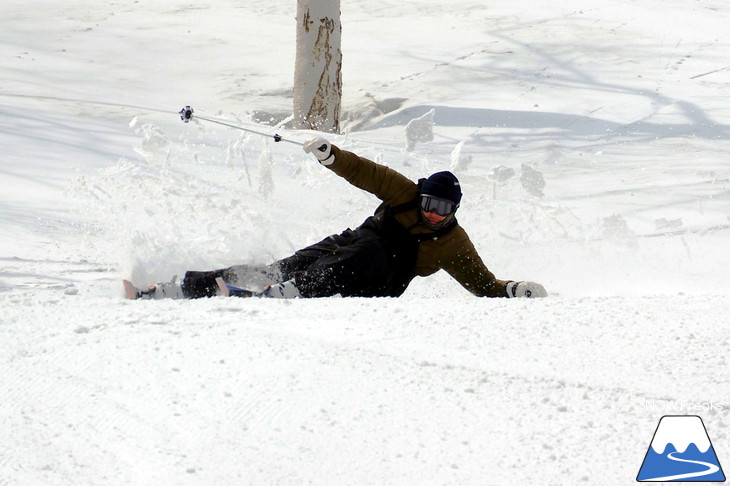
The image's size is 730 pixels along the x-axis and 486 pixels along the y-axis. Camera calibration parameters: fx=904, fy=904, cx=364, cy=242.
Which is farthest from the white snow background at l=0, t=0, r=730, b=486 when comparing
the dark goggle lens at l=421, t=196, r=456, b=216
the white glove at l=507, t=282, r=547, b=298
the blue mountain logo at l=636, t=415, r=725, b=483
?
the dark goggle lens at l=421, t=196, r=456, b=216

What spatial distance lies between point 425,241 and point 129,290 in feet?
5.22

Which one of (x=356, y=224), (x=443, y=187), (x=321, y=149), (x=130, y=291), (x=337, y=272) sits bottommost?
(x=356, y=224)

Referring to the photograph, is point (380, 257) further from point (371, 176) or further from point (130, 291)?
point (130, 291)

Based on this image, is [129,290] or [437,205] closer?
[129,290]

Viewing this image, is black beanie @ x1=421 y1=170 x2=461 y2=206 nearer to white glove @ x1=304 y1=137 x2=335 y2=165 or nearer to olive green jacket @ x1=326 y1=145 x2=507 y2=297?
olive green jacket @ x1=326 y1=145 x2=507 y2=297

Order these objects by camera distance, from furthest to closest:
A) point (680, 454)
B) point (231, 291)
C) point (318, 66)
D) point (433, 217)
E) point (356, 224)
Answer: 1. point (318, 66)
2. point (356, 224)
3. point (433, 217)
4. point (231, 291)
5. point (680, 454)

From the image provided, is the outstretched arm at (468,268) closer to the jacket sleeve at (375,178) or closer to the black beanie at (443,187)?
the black beanie at (443,187)

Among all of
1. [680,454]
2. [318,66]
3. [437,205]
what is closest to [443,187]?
[437,205]

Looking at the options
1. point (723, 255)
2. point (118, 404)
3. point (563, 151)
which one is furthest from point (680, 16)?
point (118, 404)

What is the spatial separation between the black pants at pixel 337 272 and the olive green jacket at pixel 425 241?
0.13 meters

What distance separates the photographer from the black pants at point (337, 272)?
4672 millimetres

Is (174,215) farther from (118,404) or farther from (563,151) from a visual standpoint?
(563,151)

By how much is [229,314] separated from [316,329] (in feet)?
1.35

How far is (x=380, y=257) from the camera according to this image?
4.75m
